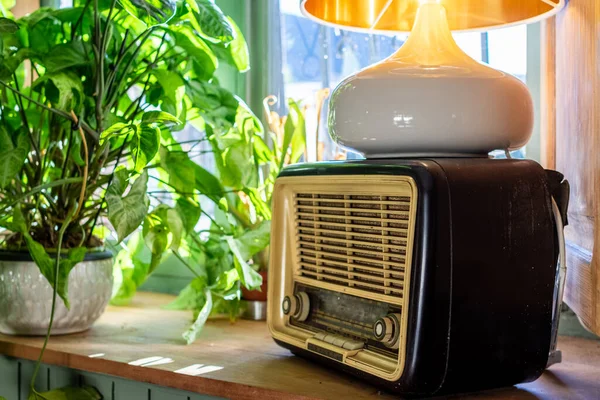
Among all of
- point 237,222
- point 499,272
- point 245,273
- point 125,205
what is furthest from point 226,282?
point 499,272

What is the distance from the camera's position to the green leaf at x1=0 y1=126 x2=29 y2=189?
1270 mm

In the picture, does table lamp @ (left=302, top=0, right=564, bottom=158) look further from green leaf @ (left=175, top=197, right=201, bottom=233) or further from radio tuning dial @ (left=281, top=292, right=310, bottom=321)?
green leaf @ (left=175, top=197, right=201, bottom=233)

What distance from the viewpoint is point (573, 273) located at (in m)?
1.20

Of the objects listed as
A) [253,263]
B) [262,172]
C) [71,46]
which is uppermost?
[71,46]

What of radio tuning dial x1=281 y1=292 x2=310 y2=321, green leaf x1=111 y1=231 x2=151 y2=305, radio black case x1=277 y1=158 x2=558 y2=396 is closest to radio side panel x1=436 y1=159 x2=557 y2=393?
radio black case x1=277 y1=158 x2=558 y2=396

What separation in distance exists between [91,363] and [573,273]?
80 centimetres

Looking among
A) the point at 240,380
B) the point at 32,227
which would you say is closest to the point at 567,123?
the point at 240,380

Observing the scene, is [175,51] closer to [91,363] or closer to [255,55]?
[255,55]

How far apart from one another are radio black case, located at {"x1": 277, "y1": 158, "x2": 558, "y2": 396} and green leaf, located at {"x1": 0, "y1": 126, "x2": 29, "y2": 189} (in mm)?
645

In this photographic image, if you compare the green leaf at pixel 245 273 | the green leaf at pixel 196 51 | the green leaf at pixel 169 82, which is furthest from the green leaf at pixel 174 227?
the green leaf at pixel 196 51

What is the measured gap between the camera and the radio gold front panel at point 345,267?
977 millimetres

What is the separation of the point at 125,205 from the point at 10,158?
25 centimetres

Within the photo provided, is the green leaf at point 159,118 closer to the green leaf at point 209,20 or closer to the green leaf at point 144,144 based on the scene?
the green leaf at point 144,144

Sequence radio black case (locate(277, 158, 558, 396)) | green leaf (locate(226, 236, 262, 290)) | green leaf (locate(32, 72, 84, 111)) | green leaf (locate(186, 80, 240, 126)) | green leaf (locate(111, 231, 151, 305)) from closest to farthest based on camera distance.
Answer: radio black case (locate(277, 158, 558, 396)) < green leaf (locate(32, 72, 84, 111)) < green leaf (locate(226, 236, 262, 290)) < green leaf (locate(186, 80, 240, 126)) < green leaf (locate(111, 231, 151, 305))
